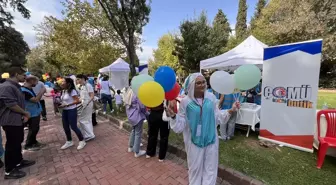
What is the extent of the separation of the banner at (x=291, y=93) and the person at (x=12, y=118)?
5066mm

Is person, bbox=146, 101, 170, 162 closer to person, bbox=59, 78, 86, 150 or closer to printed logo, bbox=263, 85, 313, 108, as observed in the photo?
person, bbox=59, 78, 86, 150

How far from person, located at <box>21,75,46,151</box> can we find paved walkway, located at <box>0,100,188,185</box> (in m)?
0.24

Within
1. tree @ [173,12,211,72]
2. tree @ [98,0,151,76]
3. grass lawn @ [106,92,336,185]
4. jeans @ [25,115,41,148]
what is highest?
tree @ [173,12,211,72]

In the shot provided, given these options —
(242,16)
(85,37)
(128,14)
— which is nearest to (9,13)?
(85,37)

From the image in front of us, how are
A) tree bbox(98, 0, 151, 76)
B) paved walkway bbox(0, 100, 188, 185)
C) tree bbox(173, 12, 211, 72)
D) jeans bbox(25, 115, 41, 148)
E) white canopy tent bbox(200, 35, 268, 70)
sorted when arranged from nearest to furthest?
paved walkway bbox(0, 100, 188, 185), jeans bbox(25, 115, 41, 148), white canopy tent bbox(200, 35, 268, 70), tree bbox(98, 0, 151, 76), tree bbox(173, 12, 211, 72)

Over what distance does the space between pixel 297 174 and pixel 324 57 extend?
56.2 ft

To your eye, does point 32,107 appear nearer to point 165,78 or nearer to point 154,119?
point 154,119

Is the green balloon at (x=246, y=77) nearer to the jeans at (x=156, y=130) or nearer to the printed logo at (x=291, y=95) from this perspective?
the printed logo at (x=291, y=95)

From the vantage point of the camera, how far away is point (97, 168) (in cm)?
319

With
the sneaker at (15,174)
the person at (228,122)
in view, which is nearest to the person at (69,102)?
the sneaker at (15,174)

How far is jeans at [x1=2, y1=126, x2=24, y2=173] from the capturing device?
2844 millimetres

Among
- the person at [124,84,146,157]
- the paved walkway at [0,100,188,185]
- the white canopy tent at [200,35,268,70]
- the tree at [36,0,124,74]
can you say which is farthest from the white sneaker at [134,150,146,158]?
the tree at [36,0,124,74]

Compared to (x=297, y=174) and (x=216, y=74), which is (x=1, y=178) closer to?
(x=216, y=74)

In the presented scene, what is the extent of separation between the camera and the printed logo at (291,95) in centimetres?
333
